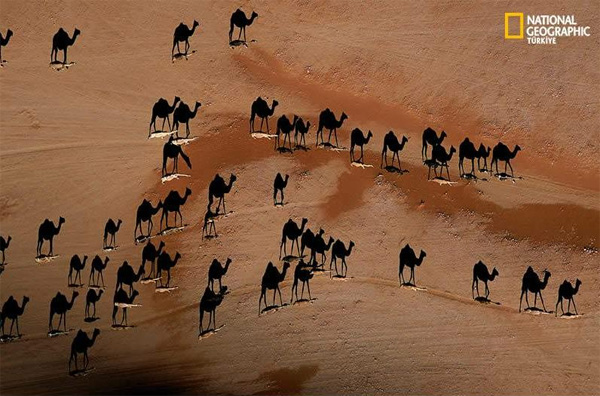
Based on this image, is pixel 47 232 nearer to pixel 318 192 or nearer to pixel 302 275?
pixel 302 275

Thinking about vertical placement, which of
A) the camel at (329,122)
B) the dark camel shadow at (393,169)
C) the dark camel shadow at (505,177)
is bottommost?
the dark camel shadow at (505,177)

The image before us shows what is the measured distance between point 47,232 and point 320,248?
159 inches

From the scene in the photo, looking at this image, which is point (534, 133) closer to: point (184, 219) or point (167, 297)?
point (184, 219)

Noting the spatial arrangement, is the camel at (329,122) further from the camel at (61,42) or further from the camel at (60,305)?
the camel at (60,305)

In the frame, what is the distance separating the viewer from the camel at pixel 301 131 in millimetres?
7594

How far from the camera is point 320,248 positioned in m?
7.53

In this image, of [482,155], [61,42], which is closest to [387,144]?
[482,155]

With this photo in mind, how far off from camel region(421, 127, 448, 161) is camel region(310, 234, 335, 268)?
6.26 feet

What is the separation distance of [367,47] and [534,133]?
111 inches

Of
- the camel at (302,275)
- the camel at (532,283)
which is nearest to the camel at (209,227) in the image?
the camel at (302,275)

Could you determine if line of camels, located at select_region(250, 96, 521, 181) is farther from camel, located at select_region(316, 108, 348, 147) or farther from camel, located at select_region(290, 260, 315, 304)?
camel, located at select_region(290, 260, 315, 304)

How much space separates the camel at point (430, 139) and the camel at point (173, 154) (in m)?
3.50

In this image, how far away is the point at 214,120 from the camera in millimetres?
7578

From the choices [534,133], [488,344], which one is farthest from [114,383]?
[534,133]
